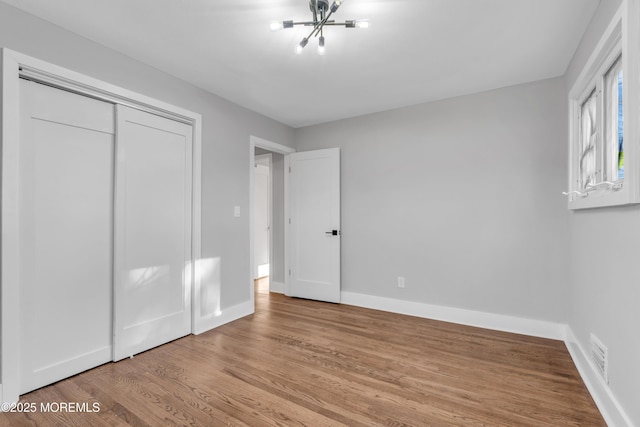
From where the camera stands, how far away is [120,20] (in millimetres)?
2080

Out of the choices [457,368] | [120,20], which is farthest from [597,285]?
[120,20]

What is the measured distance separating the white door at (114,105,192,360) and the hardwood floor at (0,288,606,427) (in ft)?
0.82

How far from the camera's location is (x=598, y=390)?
1861mm

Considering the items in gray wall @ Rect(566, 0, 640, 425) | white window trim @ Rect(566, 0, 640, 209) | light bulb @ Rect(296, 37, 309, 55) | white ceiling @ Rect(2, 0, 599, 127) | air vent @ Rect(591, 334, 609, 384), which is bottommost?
air vent @ Rect(591, 334, 609, 384)

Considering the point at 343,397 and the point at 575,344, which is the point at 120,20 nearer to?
the point at 343,397

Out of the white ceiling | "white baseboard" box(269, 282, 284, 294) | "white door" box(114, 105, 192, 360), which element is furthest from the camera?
"white baseboard" box(269, 282, 284, 294)

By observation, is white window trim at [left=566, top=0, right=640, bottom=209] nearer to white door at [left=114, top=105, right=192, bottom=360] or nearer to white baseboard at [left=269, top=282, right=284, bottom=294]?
white door at [left=114, top=105, right=192, bottom=360]

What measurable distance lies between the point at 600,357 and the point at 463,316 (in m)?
1.49

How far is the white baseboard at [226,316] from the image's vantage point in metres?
3.13

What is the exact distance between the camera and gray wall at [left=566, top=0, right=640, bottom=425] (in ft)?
4.76

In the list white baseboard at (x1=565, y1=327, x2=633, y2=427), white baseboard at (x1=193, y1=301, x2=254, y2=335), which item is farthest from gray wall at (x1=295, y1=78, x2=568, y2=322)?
white baseboard at (x1=193, y1=301, x2=254, y2=335)

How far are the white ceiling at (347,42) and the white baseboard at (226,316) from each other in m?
2.44

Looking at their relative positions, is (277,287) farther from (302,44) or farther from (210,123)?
(302,44)

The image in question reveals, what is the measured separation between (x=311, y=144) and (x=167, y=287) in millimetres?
2729
